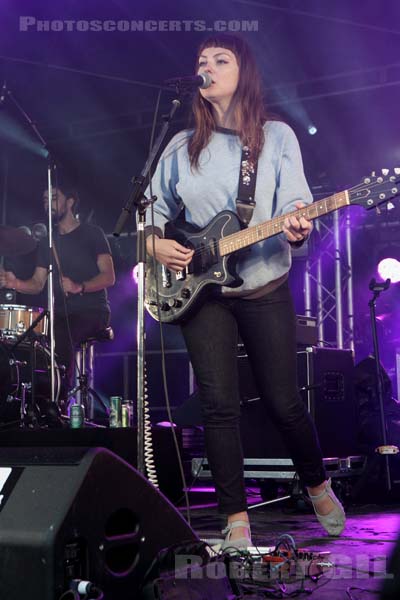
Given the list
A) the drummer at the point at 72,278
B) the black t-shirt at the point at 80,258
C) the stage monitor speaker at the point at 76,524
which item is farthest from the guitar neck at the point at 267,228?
the black t-shirt at the point at 80,258

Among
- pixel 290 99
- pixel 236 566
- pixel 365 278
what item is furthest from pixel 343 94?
pixel 236 566

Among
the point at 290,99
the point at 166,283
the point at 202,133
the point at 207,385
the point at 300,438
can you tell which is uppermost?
the point at 290,99

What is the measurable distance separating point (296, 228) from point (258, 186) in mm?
294

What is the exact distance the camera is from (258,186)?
9.78 ft

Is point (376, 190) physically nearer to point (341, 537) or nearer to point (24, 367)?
point (341, 537)

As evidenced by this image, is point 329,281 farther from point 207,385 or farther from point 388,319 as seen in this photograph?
point 207,385

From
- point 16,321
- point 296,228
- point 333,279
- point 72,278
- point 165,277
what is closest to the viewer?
point 296,228

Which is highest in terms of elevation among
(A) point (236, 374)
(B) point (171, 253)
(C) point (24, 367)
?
(B) point (171, 253)

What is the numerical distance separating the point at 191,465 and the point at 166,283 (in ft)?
8.24

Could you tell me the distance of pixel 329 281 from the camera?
9.93 m

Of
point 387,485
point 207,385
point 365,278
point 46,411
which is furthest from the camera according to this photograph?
point 365,278

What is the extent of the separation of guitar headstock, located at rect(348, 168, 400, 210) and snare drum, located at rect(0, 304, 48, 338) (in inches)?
134

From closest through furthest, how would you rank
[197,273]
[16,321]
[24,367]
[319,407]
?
[197,273], [319,407], [24,367], [16,321]

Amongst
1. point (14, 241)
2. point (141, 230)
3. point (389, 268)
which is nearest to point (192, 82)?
point (141, 230)
